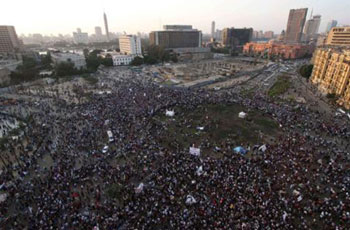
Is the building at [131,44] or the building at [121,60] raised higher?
the building at [131,44]

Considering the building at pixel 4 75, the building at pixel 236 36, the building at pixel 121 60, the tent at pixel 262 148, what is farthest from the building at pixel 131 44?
the tent at pixel 262 148

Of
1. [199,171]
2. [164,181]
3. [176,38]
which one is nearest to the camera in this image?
[164,181]

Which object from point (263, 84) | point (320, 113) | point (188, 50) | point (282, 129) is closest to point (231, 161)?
point (282, 129)

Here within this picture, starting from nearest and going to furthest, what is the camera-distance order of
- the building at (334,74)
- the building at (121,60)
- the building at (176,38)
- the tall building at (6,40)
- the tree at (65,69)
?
1. the building at (334,74)
2. the tree at (65,69)
3. the building at (121,60)
4. the tall building at (6,40)
5. the building at (176,38)

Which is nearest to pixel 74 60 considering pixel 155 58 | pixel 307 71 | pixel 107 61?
pixel 107 61

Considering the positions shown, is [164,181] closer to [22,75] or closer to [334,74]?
[334,74]

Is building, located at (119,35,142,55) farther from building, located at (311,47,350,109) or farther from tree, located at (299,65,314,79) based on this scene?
building, located at (311,47,350,109)

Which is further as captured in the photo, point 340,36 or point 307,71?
point 340,36

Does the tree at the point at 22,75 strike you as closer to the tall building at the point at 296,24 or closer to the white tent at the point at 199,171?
the white tent at the point at 199,171
